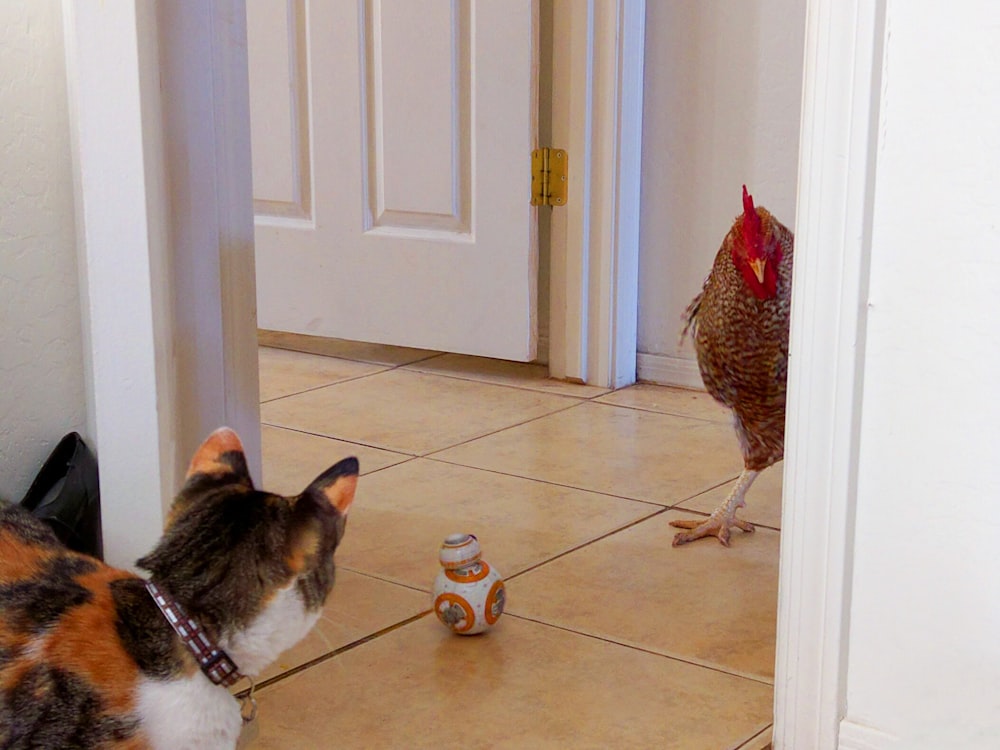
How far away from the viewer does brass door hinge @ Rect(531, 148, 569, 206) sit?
2582mm

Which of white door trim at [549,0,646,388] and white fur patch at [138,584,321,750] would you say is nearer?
white fur patch at [138,584,321,750]

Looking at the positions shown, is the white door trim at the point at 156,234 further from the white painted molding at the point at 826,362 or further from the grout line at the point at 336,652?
the white painted molding at the point at 826,362

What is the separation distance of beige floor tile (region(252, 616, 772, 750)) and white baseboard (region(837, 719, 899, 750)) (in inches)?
5.0

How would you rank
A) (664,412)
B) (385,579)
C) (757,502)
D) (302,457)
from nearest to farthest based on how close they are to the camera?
(385,579) < (757,502) < (302,457) < (664,412)

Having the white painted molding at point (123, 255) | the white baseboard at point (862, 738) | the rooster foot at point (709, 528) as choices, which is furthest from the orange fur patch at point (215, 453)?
the rooster foot at point (709, 528)

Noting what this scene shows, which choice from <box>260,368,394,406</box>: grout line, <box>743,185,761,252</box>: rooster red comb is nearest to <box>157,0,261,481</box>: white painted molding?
<box>743,185,761,252</box>: rooster red comb

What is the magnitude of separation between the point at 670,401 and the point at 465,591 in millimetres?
1220

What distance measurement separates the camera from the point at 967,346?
1024 millimetres

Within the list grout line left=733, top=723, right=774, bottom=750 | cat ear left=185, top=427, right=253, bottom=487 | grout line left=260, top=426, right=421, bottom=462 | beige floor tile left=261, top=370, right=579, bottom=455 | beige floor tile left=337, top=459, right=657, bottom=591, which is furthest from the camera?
beige floor tile left=261, top=370, right=579, bottom=455

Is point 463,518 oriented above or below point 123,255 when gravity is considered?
below

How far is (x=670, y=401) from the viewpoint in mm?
2551

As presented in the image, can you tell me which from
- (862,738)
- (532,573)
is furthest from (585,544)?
(862,738)

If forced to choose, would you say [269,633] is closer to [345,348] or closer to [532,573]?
[532,573]

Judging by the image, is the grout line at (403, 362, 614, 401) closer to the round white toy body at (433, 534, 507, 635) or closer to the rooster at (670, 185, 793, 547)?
the rooster at (670, 185, 793, 547)
